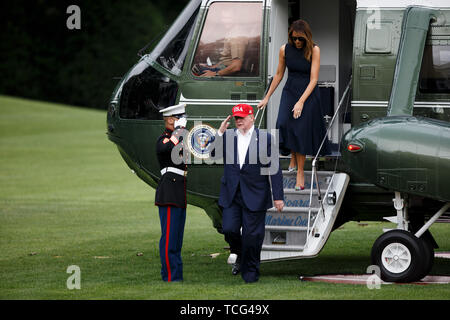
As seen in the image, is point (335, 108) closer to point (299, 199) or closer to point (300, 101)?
point (300, 101)

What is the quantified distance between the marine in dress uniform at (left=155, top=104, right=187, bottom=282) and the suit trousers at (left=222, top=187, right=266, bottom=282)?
0.50m

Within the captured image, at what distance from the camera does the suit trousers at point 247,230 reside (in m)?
8.78

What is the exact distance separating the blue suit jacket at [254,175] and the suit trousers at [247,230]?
0.08 m

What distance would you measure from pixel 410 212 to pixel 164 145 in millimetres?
3003

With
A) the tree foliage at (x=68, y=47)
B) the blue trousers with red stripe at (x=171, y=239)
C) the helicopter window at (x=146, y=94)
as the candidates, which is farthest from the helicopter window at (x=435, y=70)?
the tree foliage at (x=68, y=47)

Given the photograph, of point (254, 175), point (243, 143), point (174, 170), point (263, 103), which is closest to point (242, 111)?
point (243, 143)

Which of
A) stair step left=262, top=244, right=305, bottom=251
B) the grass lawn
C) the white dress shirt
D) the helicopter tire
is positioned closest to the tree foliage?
the grass lawn

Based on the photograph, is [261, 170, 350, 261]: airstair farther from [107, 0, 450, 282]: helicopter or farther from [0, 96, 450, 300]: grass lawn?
[0, 96, 450, 300]: grass lawn

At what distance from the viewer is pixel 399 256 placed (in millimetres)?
8781

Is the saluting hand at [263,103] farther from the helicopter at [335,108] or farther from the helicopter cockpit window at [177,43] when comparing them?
the helicopter cockpit window at [177,43]

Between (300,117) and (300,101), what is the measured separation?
20 centimetres
